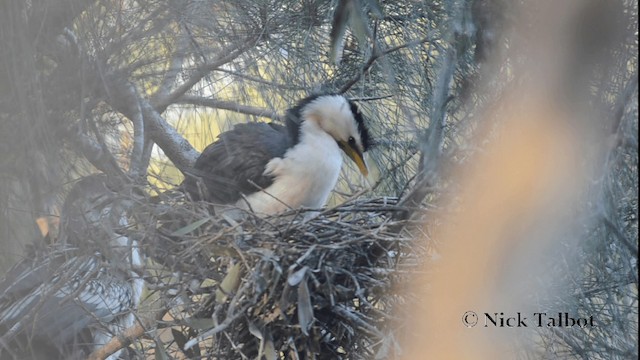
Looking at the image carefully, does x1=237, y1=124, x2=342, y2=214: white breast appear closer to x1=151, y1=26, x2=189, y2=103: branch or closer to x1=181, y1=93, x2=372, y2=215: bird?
x1=181, y1=93, x2=372, y2=215: bird

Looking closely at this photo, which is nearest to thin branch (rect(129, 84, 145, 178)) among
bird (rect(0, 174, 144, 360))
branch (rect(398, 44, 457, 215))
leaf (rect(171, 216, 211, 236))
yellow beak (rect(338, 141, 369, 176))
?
bird (rect(0, 174, 144, 360))

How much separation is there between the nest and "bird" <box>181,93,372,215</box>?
1.01ft

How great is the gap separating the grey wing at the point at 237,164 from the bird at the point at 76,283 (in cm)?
28

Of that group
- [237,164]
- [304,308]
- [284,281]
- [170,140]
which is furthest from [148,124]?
[304,308]

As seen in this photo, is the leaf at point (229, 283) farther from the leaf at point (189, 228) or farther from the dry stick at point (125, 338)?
the dry stick at point (125, 338)

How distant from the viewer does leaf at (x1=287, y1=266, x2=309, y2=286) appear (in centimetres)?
173

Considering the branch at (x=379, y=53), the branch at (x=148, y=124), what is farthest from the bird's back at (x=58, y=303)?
the branch at (x=379, y=53)

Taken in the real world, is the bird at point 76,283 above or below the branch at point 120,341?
above

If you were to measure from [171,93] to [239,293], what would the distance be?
779mm

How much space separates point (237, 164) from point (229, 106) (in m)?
0.27

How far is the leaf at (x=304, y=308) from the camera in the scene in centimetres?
170

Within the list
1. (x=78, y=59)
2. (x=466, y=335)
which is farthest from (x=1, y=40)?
(x=466, y=335)

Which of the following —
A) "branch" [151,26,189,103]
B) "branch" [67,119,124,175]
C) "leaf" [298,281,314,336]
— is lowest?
"leaf" [298,281,314,336]

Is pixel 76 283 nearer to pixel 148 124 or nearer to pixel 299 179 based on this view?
pixel 148 124
